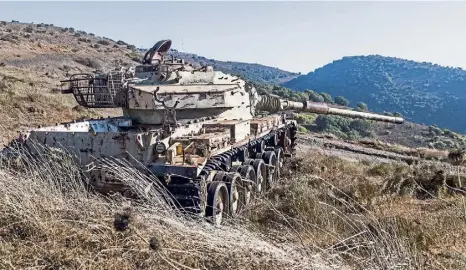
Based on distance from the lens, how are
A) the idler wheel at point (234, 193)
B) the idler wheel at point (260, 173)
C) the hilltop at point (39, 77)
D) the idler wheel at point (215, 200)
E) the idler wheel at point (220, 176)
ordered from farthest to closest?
the hilltop at point (39, 77) < the idler wheel at point (260, 173) < the idler wheel at point (234, 193) < the idler wheel at point (220, 176) < the idler wheel at point (215, 200)

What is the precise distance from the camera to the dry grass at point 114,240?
13.1ft

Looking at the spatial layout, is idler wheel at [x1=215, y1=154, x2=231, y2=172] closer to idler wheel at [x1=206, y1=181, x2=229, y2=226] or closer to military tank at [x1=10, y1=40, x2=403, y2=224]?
military tank at [x1=10, y1=40, x2=403, y2=224]

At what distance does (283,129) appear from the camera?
1479 cm

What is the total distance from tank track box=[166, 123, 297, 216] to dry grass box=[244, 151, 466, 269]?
680mm

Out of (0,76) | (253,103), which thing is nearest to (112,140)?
(253,103)

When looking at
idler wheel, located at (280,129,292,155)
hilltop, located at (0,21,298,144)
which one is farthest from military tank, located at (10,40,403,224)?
hilltop, located at (0,21,298,144)

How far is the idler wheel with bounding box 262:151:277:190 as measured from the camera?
11.4 metres

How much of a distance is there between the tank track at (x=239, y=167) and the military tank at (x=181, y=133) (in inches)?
0.6

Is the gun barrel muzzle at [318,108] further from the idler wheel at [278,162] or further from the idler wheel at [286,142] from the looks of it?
the idler wheel at [278,162]

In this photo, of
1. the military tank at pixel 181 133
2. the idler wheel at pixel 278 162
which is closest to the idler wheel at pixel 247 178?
the military tank at pixel 181 133

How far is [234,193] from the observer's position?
28.0 feet

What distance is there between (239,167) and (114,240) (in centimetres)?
526

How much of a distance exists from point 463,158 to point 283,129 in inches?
396

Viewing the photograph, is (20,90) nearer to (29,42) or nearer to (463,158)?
(463,158)
